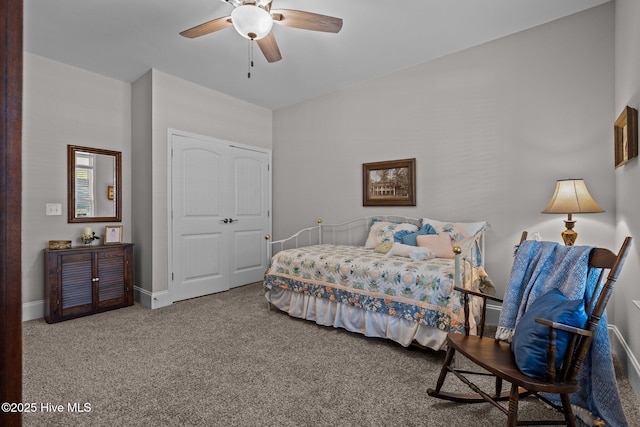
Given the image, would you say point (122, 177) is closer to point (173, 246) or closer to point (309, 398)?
point (173, 246)

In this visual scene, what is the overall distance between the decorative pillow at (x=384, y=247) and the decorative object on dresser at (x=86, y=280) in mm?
2740

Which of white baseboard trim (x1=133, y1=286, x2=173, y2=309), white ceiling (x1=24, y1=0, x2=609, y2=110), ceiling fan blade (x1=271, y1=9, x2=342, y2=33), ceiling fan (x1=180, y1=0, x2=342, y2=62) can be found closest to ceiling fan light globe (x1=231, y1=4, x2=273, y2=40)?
ceiling fan (x1=180, y1=0, x2=342, y2=62)

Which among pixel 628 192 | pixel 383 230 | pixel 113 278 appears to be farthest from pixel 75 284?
pixel 628 192

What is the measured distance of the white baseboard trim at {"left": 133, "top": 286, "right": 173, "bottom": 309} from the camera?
3.47 m

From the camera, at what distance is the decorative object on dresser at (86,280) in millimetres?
3021

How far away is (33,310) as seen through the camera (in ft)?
10.3

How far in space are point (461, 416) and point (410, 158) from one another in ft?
8.41

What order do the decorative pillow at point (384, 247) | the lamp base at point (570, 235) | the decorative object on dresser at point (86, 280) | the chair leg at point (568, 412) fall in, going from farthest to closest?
the decorative pillow at point (384, 247)
the decorative object on dresser at point (86, 280)
the lamp base at point (570, 235)
the chair leg at point (568, 412)

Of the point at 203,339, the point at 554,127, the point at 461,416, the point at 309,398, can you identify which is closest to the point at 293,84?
the point at 554,127

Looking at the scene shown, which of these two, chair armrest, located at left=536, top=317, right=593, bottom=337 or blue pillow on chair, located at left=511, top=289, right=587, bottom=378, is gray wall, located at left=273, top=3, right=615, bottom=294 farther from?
chair armrest, located at left=536, top=317, right=593, bottom=337

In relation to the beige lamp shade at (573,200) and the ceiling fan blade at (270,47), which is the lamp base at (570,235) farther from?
the ceiling fan blade at (270,47)

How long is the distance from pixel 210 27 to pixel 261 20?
496mm

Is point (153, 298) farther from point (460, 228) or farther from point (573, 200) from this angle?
point (573, 200)

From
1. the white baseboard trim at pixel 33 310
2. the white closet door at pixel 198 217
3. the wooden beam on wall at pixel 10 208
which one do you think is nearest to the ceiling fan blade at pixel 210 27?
the white closet door at pixel 198 217
